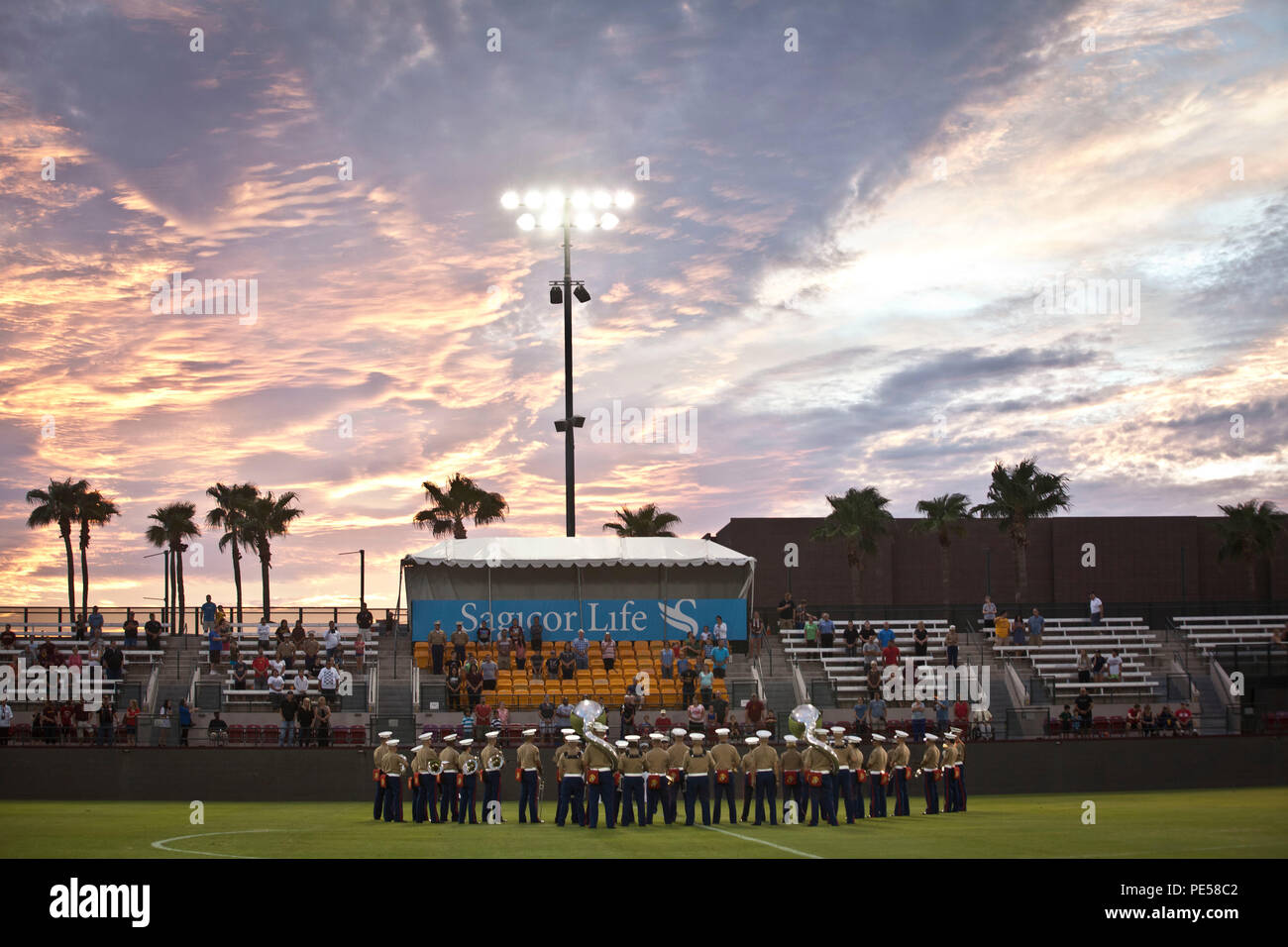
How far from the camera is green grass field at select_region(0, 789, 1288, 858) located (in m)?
17.2

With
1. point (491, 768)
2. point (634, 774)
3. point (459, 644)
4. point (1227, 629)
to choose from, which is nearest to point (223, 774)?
point (459, 644)

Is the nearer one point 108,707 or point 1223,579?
point 108,707

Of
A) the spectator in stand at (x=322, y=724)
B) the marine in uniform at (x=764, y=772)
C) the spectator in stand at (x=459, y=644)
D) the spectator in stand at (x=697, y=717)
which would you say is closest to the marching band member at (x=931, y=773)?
the marine in uniform at (x=764, y=772)

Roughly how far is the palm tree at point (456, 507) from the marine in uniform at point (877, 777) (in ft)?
133

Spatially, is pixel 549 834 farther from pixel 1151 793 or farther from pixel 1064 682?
pixel 1064 682

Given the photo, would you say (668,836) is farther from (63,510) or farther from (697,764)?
(63,510)

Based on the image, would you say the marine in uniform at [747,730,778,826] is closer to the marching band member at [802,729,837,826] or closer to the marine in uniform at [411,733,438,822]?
the marching band member at [802,729,837,826]

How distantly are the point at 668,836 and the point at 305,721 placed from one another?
1383 centimetres

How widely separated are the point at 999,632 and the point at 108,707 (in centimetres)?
2487

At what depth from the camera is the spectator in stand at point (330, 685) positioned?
33438mm

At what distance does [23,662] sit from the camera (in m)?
34.4

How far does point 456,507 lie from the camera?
208ft

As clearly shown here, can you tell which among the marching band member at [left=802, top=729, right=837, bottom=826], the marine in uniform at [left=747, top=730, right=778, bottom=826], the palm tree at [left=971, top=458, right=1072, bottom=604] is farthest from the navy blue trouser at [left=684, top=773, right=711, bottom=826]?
the palm tree at [left=971, top=458, right=1072, bottom=604]
